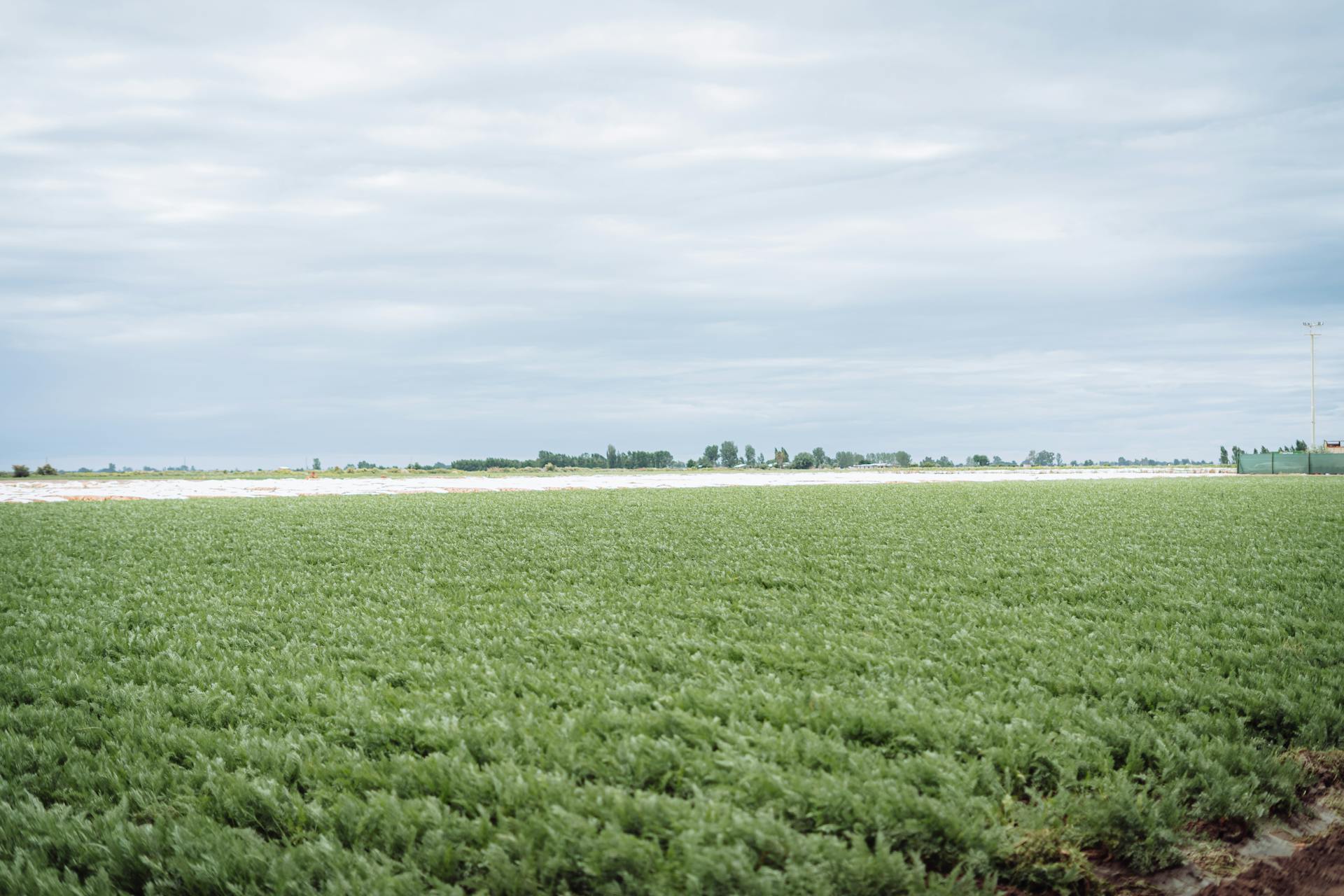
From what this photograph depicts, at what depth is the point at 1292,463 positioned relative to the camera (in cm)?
3534

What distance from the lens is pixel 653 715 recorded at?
3.44 metres

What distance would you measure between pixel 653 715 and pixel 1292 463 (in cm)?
4257

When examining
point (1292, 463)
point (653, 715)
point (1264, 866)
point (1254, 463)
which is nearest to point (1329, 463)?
point (1292, 463)

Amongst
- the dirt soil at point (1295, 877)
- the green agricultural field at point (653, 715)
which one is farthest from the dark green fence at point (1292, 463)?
the dirt soil at point (1295, 877)

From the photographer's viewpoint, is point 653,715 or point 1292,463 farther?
point 1292,463

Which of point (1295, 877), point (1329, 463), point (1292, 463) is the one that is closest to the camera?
point (1295, 877)

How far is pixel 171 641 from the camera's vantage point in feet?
17.2

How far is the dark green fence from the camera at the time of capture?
3444 centimetres

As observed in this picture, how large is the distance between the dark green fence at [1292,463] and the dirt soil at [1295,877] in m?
41.0

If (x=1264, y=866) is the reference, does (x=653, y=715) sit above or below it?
above

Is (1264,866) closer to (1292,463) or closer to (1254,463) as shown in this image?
(1292,463)

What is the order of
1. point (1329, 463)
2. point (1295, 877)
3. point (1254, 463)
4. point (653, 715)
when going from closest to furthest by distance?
point (1295, 877), point (653, 715), point (1329, 463), point (1254, 463)

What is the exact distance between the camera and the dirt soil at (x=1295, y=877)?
8.00 feet

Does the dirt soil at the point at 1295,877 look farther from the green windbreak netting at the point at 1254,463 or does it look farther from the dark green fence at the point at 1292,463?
the green windbreak netting at the point at 1254,463
